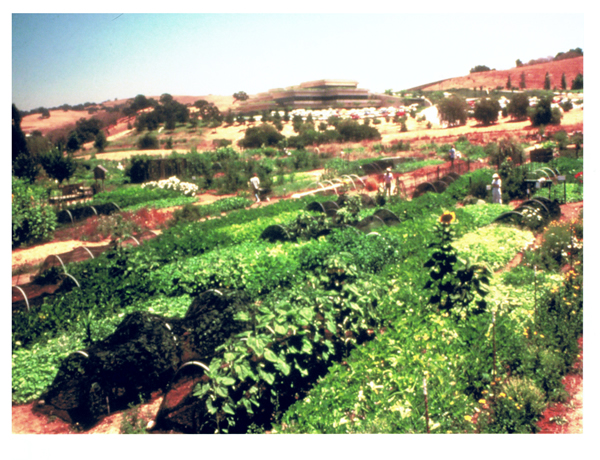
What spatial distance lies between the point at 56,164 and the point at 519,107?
1082 inches

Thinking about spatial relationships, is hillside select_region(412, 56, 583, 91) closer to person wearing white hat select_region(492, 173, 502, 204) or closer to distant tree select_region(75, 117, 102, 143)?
person wearing white hat select_region(492, 173, 502, 204)

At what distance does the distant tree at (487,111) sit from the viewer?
34.7 metres

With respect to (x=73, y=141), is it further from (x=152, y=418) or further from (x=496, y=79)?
(x=496, y=79)

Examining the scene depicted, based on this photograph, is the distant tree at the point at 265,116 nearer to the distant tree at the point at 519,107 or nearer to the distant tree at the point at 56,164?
the distant tree at the point at 519,107

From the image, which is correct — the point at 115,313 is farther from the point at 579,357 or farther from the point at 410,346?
the point at 579,357

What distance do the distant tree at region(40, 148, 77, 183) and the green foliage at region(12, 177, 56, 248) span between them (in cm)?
684

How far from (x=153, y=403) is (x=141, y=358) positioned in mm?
467

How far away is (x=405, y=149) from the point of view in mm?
30188

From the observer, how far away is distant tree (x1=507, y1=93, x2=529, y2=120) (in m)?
31.4

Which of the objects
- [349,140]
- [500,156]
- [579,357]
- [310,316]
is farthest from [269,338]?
[349,140]

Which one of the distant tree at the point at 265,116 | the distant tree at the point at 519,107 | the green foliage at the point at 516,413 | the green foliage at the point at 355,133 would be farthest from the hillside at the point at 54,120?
the distant tree at the point at 519,107

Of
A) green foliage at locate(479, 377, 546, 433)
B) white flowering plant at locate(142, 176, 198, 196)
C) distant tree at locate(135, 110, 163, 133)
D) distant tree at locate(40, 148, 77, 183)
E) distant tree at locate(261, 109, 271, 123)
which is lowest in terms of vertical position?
green foliage at locate(479, 377, 546, 433)

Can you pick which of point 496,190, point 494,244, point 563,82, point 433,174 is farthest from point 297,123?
point 494,244

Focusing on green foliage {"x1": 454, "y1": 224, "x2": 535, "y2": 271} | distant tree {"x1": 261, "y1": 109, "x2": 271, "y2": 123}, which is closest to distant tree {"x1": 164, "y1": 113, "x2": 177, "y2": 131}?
distant tree {"x1": 261, "y1": 109, "x2": 271, "y2": 123}
